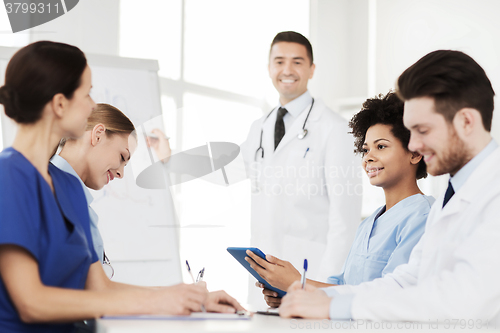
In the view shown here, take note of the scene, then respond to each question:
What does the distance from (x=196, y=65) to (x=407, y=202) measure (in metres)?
2.12

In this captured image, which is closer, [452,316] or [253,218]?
[452,316]

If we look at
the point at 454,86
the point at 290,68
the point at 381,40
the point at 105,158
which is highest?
the point at 381,40

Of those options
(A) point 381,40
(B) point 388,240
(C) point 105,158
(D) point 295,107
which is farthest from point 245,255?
(A) point 381,40

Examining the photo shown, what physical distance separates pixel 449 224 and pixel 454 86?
30 centimetres

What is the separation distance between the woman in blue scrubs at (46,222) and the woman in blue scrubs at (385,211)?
1.47ft

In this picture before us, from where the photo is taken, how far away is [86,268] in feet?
3.61

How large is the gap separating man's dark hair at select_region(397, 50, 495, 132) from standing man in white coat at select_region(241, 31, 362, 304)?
4.58 ft

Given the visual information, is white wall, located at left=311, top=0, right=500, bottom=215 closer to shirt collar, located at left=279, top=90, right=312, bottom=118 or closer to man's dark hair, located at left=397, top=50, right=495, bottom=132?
shirt collar, located at left=279, top=90, right=312, bottom=118

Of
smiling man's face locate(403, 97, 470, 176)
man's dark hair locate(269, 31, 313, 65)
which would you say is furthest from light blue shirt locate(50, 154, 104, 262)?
man's dark hair locate(269, 31, 313, 65)

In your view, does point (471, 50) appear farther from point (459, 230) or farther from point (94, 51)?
point (459, 230)

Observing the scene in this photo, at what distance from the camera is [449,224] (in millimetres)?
1052

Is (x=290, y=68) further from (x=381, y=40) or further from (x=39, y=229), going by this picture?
(x=39, y=229)

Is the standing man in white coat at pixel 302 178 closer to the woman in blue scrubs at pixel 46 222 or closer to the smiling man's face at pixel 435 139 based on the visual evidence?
the smiling man's face at pixel 435 139

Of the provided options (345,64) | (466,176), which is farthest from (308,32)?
(466,176)
